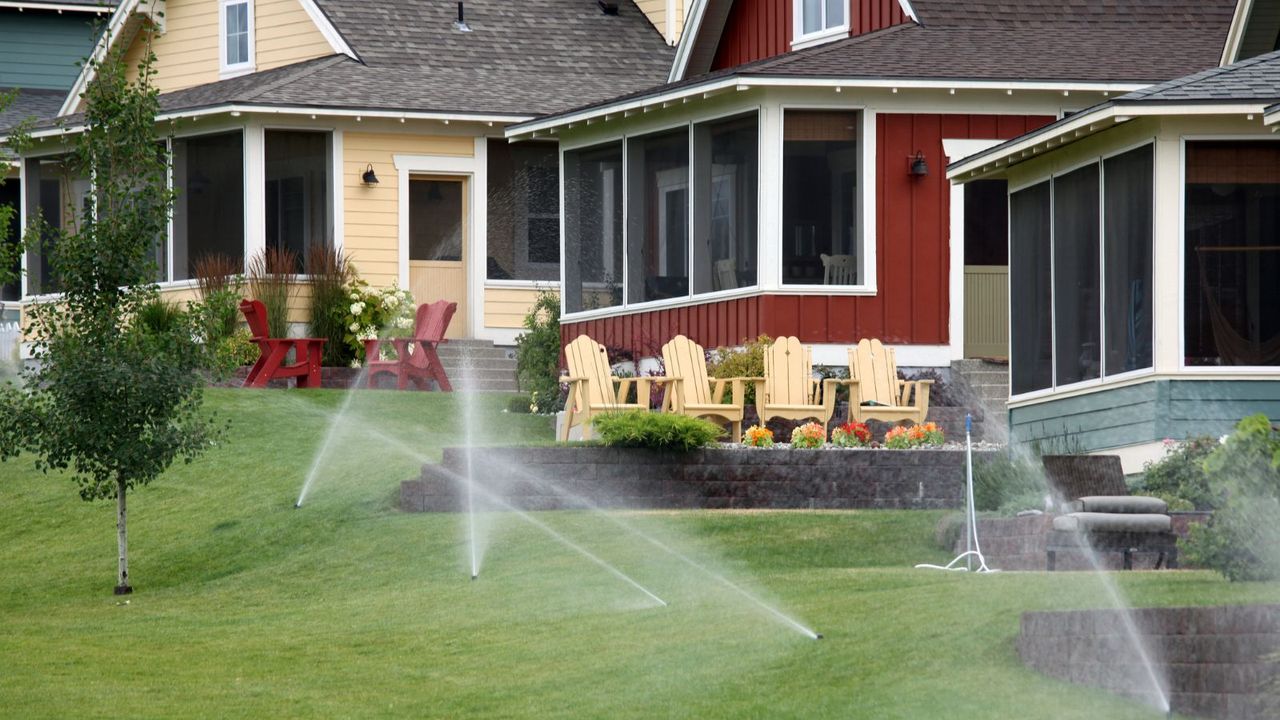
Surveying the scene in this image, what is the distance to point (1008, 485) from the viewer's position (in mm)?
15117

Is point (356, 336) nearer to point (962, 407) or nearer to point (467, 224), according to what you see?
point (467, 224)

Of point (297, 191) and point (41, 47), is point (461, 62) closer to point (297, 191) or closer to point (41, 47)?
point (297, 191)

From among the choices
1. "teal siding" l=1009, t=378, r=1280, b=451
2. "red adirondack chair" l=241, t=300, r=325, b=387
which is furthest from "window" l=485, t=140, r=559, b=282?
"teal siding" l=1009, t=378, r=1280, b=451

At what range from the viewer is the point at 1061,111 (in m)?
21.0

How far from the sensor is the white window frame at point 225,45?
2945cm

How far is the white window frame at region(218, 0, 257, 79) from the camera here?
2945 cm

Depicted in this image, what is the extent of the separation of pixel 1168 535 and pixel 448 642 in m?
4.55

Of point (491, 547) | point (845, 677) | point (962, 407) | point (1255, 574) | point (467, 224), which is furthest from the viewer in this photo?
point (467, 224)

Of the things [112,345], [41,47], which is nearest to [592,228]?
→ [112,345]

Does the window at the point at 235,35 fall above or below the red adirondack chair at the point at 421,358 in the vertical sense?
above

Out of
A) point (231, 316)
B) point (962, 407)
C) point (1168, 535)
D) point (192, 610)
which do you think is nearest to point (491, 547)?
point (192, 610)

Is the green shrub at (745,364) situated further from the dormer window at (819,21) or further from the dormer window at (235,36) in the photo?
the dormer window at (235,36)

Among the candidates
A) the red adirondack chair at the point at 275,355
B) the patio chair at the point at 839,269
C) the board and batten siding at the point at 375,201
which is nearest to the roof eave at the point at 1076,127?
the patio chair at the point at 839,269

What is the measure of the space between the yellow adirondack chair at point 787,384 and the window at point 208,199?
9.86 metres
